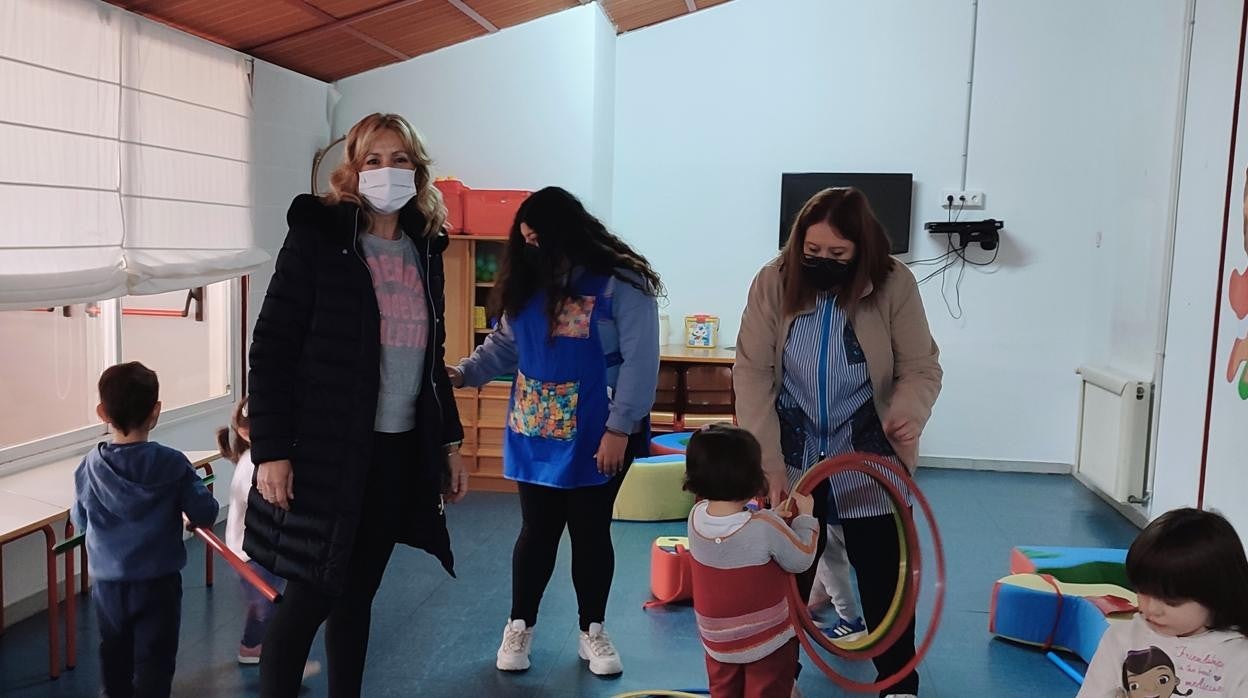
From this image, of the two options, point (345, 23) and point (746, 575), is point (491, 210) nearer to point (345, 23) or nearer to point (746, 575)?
point (345, 23)

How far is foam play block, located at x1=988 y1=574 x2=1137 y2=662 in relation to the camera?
319 cm

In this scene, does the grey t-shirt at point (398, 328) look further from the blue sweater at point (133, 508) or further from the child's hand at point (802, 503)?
the child's hand at point (802, 503)

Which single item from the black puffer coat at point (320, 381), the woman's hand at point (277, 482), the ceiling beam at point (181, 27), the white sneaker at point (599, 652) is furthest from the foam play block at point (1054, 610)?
the ceiling beam at point (181, 27)

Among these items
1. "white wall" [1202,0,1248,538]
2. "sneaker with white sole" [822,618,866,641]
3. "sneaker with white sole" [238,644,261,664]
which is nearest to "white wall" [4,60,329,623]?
"sneaker with white sole" [238,644,261,664]

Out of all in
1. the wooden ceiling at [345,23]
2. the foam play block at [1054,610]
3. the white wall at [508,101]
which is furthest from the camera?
the white wall at [508,101]

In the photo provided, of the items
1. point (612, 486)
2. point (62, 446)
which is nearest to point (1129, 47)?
point (612, 486)

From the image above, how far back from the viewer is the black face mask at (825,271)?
7.74ft

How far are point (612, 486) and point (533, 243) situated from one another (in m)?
0.75

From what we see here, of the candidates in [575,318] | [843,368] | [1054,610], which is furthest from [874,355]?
[1054,610]

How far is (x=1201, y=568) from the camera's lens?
1.57 metres

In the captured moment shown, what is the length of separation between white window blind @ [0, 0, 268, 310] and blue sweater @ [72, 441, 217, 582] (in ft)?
3.29

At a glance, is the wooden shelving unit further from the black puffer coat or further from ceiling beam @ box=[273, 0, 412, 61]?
the black puffer coat

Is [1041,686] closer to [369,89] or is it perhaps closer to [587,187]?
[587,187]

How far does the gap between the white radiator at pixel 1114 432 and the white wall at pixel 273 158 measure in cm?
452
